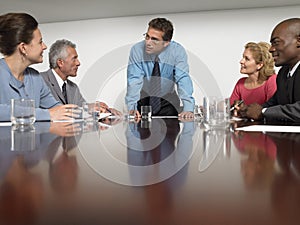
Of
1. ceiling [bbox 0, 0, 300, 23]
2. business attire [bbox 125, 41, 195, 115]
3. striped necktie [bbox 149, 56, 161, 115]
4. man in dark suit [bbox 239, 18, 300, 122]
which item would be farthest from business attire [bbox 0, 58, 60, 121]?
ceiling [bbox 0, 0, 300, 23]

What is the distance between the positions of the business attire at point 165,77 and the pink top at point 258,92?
1.98ft

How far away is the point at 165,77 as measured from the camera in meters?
2.16

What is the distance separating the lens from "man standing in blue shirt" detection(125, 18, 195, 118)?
1996mm

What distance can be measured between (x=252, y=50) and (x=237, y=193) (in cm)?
265

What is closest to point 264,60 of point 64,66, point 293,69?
point 293,69

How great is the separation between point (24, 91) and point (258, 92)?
167cm

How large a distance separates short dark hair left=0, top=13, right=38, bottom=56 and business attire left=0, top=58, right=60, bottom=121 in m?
0.09

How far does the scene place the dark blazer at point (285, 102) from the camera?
1.39 meters

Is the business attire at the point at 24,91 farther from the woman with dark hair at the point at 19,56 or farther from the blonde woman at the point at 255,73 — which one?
the blonde woman at the point at 255,73

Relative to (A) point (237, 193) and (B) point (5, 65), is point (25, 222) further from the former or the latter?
(B) point (5, 65)

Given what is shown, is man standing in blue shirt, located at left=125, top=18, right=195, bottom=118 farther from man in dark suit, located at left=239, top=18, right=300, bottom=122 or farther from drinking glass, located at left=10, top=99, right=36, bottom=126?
drinking glass, located at left=10, top=99, right=36, bottom=126

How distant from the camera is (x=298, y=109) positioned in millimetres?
1382

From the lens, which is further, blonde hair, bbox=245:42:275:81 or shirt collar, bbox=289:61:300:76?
blonde hair, bbox=245:42:275:81

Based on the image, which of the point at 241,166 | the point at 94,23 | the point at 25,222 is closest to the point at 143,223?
the point at 25,222
